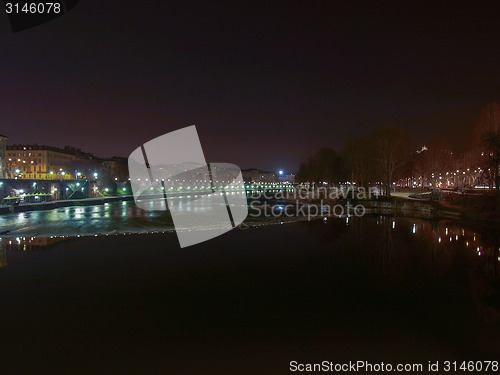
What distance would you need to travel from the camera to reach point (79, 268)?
34.3ft

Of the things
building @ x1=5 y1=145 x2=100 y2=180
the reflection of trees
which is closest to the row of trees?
the reflection of trees

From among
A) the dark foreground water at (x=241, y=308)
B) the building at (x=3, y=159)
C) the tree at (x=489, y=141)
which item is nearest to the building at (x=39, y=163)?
the building at (x=3, y=159)

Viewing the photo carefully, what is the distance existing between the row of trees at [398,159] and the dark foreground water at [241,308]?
14999 mm

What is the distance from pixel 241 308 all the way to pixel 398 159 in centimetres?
4305

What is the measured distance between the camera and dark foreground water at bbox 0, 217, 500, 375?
17.2 feet

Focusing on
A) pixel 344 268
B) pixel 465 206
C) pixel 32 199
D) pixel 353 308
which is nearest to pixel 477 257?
pixel 344 268

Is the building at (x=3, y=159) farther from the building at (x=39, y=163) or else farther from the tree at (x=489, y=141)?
the tree at (x=489, y=141)

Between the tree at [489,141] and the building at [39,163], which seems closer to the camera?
the tree at [489,141]

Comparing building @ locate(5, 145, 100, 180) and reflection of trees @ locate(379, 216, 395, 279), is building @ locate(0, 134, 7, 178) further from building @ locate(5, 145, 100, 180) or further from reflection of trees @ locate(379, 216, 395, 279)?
reflection of trees @ locate(379, 216, 395, 279)

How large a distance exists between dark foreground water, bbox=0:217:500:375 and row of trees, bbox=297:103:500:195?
591 inches

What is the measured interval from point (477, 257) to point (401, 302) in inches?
255

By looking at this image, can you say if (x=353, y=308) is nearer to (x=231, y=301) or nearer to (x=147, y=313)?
(x=231, y=301)

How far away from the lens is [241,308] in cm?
711

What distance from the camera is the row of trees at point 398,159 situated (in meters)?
25.1
